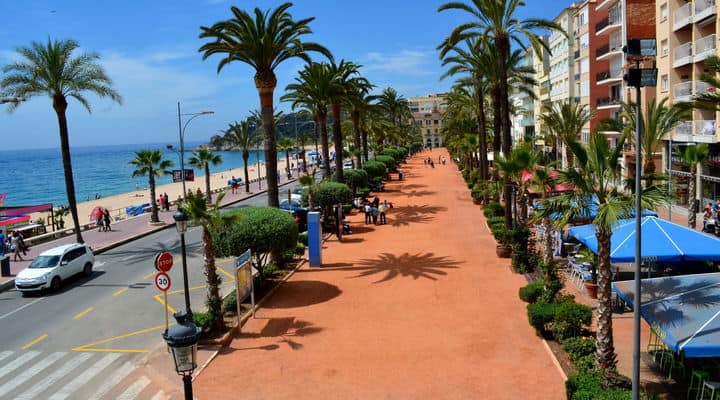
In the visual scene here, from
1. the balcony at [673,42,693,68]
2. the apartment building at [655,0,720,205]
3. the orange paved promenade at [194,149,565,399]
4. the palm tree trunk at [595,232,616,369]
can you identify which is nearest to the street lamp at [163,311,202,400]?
the orange paved promenade at [194,149,565,399]

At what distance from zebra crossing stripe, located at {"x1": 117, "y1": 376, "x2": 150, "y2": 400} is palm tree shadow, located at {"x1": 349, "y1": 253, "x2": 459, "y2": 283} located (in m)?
9.70

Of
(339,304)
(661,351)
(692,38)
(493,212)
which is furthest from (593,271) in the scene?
(692,38)

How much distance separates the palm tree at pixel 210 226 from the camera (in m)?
15.8

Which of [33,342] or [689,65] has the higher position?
[689,65]

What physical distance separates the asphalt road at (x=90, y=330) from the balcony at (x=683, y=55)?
1074 inches

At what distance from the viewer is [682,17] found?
3341 cm

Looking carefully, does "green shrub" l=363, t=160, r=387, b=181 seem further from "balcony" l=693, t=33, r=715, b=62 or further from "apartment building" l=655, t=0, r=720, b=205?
"balcony" l=693, t=33, r=715, b=62

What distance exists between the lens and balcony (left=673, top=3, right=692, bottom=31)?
107ft

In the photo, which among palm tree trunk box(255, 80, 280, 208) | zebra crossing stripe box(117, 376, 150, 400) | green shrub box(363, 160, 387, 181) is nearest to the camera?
zebra crossing stripe box(117, 376, 150, 400)

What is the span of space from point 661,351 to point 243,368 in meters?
9.39

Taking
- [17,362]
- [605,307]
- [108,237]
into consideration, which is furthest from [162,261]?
[108,237]

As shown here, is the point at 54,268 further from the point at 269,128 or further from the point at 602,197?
the point at 602,197

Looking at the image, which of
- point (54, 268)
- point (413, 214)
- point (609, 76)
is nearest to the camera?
point (54, 268)

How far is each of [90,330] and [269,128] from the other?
11740mm
